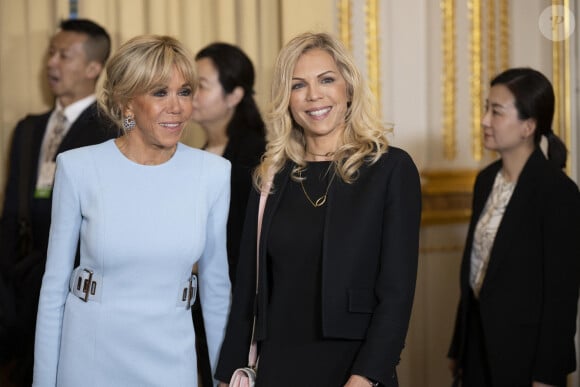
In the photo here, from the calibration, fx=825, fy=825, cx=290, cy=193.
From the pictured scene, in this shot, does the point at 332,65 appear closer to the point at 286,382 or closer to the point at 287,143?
the point at 287,143

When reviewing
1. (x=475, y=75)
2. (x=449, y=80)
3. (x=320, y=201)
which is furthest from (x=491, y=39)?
(x=320, y=201)

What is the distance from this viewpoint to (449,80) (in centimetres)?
519

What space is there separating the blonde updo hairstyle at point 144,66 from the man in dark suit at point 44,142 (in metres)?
1.27

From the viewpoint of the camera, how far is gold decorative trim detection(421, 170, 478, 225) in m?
4.99

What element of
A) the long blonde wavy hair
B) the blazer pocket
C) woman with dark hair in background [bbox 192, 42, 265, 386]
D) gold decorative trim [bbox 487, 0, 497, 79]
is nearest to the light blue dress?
the long blonde wavy hair

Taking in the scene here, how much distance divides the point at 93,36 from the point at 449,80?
7.28 ft

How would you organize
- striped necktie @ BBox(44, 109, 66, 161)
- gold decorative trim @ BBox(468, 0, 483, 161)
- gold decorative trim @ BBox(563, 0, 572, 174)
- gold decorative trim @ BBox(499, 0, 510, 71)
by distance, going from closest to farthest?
gold decorative trim @ BBox(563, 0, 572, 174) < striped necktie @ BBox(44, 109, 66, 161) < gold decorative trim @ BBox(468, 0, 483, 161) < gold decorative trim @ BBox(499, 0, 510, 71)

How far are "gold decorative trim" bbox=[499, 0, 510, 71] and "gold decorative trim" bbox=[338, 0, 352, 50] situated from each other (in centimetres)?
127

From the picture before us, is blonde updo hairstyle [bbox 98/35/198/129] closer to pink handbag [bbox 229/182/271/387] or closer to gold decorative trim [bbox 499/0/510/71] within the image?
pink handbag [bbox 229/182/271/387]

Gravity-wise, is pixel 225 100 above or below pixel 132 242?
above

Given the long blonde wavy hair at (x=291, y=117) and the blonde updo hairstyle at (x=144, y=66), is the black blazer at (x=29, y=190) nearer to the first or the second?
the blonde updo hairstyle at (x=144, y=66)

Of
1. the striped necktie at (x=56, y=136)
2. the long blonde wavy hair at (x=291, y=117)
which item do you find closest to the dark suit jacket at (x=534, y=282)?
the long blonde wavy hair at (x=291, y=117)

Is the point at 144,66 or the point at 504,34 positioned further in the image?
the point at 504,34

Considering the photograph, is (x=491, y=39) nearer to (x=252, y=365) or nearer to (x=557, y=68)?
(x=557, y=68)
